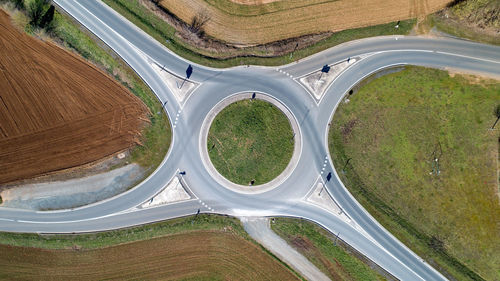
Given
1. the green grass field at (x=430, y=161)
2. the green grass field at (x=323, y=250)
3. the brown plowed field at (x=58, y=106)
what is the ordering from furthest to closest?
the brown plowed field at (x=58, y=106), the green grass field at (x=323, y=250), the green grass field at (x=430, y=161)

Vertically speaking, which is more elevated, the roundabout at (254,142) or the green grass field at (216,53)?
the green grass field at (216,53)

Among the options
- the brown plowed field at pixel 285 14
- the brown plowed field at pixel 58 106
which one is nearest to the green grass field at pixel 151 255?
the brown plowed field at pixel 58 106

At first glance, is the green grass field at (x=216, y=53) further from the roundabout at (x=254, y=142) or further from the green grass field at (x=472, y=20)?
the roundabout at (x=254, y=142)

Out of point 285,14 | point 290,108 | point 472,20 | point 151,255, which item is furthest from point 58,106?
point 472,20

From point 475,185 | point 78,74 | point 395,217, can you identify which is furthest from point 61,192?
point 475,185

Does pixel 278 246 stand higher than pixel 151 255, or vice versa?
pixel 278 246

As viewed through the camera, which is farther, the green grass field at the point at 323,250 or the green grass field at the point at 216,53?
the green grass field at the point at 216,53

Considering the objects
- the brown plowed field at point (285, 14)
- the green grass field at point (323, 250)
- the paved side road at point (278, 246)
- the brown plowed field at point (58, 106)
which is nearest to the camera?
the green grass field at point (323, 250)

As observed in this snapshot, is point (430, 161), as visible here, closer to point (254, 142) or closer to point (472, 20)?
point (472, 20)
